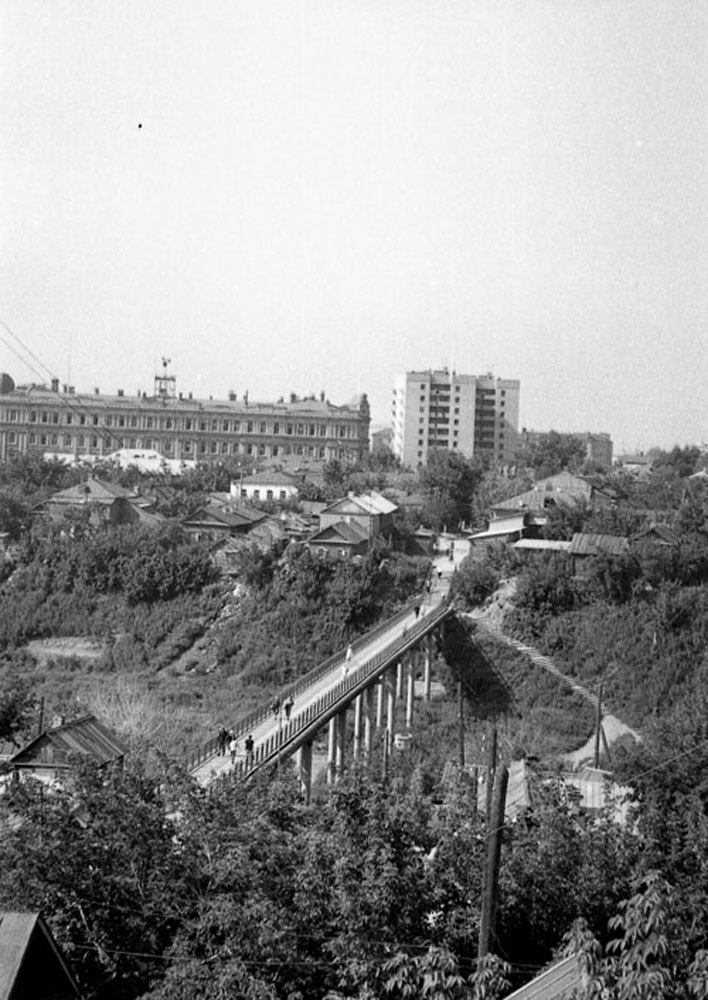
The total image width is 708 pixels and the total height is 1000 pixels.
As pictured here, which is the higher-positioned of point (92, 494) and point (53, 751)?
point (92, 494)

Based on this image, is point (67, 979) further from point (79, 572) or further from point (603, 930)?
point (79, 572)

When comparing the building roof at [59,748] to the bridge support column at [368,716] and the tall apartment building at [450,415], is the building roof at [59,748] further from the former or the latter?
the tall apartment building at [450,415]

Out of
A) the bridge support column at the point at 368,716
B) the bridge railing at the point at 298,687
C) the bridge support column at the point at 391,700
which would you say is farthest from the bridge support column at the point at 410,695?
the bridge support column at the point at 368,716

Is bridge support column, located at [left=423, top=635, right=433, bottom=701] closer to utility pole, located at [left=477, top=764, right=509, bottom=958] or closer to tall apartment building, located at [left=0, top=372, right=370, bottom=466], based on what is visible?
utility pole, located at [left=477, top=764, right=509, bottom=958]

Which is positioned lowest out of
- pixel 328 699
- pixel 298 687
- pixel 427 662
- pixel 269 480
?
pixel 427 662

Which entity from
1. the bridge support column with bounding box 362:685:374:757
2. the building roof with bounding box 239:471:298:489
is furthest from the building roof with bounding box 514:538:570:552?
the building roof with bounding box 239:471:298:489

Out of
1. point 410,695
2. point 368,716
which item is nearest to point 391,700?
point 368,716

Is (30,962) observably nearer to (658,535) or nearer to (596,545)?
(596,545)
